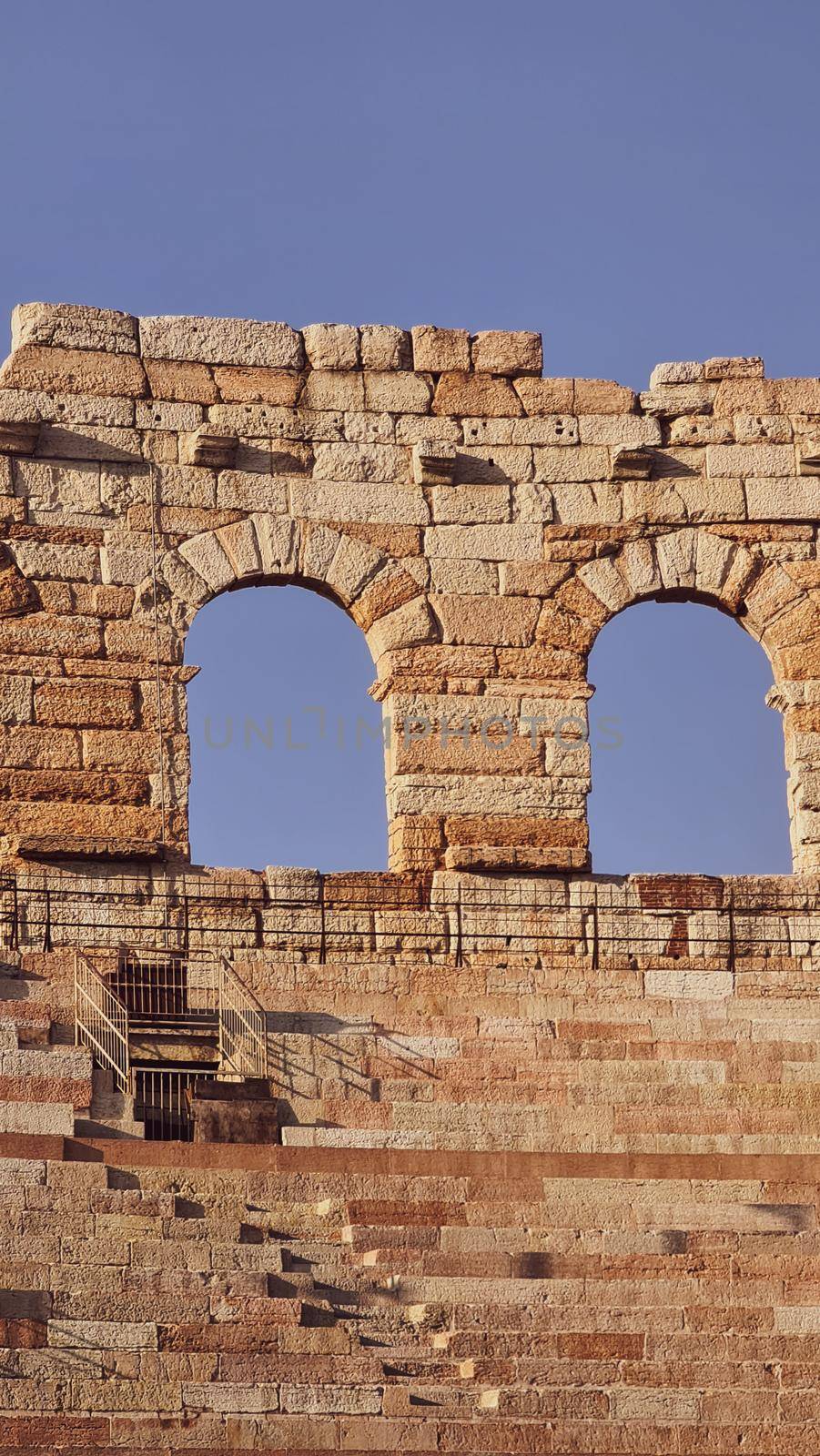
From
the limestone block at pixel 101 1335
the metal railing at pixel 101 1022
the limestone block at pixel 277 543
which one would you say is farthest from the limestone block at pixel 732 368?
the limestone block at pixel 101 1335

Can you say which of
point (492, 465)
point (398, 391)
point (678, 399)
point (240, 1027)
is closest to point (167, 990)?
point (240, 1027)

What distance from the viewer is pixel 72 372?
2727cm

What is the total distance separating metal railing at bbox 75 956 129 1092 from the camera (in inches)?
871

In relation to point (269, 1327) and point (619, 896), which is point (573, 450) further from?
point (269, 1327)

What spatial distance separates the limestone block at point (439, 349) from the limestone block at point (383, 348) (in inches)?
4.0

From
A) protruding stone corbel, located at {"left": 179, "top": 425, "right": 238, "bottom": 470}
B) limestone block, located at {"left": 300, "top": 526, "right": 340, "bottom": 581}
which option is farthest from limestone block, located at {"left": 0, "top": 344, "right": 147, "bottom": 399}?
limestone block, located at {"left": 300, "top": 526, "right": 340, "bottom": 581}

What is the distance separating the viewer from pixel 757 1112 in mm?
22875

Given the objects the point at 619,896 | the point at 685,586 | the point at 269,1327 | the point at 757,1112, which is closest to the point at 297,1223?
the point at 269,1327

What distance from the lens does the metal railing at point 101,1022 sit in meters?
22.1

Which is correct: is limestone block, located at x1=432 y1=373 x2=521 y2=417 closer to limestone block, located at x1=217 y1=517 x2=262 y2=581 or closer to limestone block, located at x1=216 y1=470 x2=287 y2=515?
limestone block, located at x1=216 y1=470 x2=287 y2=515

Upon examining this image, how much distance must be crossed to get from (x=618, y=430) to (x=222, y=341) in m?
3.68

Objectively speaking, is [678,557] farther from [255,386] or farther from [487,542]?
[255,386]

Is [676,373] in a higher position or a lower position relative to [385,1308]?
higher

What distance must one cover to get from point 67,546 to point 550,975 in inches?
225
